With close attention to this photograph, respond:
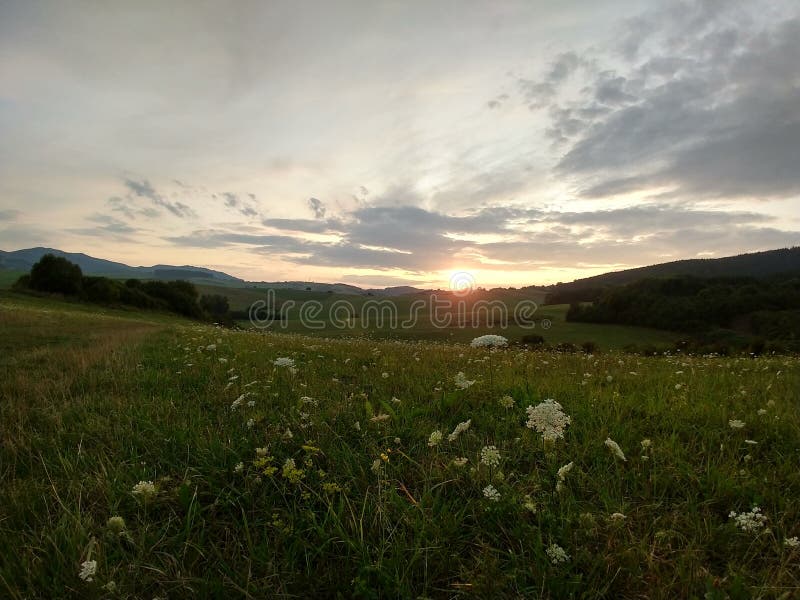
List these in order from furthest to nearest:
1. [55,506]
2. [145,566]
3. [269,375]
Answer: [269,375] → [55,506] → [145,566]

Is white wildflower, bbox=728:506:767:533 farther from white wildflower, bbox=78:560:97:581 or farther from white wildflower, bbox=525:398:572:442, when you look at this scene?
white wildflower, bbox=78:560:97:581

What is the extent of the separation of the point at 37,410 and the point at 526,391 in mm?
5958

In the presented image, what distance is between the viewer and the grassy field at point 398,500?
2.04m

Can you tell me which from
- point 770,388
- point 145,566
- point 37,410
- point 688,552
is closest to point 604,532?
point 688,552

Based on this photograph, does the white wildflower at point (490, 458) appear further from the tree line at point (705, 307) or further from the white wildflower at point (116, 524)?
the tree line at point (705, 307)

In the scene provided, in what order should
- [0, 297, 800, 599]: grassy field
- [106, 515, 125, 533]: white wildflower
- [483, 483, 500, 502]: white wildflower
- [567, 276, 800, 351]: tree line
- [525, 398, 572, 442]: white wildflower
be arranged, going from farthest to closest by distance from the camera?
[567, 276, 800, 351]: tree line → [525, 398, 572, 442]: white wildflower → [483, 483, 500, 502]: white wildflower → [106, 515, 125, 533]: white wildflower → [0, 297, 800, 599]: grassy field

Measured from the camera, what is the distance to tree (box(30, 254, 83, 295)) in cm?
6881

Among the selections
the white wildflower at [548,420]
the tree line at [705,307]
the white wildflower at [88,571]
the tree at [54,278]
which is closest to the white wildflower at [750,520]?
the white wildflower at [548,420]

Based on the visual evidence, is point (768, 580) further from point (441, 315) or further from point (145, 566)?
point (441, 315)

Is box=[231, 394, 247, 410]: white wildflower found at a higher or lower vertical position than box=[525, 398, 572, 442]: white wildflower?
lower

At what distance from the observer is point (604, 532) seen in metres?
2.30

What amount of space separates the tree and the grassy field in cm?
8491

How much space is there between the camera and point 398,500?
2562 mm

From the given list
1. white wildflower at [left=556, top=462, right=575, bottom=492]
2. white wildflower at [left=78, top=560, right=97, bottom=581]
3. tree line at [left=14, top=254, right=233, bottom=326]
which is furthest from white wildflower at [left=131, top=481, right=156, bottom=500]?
tree line at [left=14, top=254, right=233, bottom=326]
